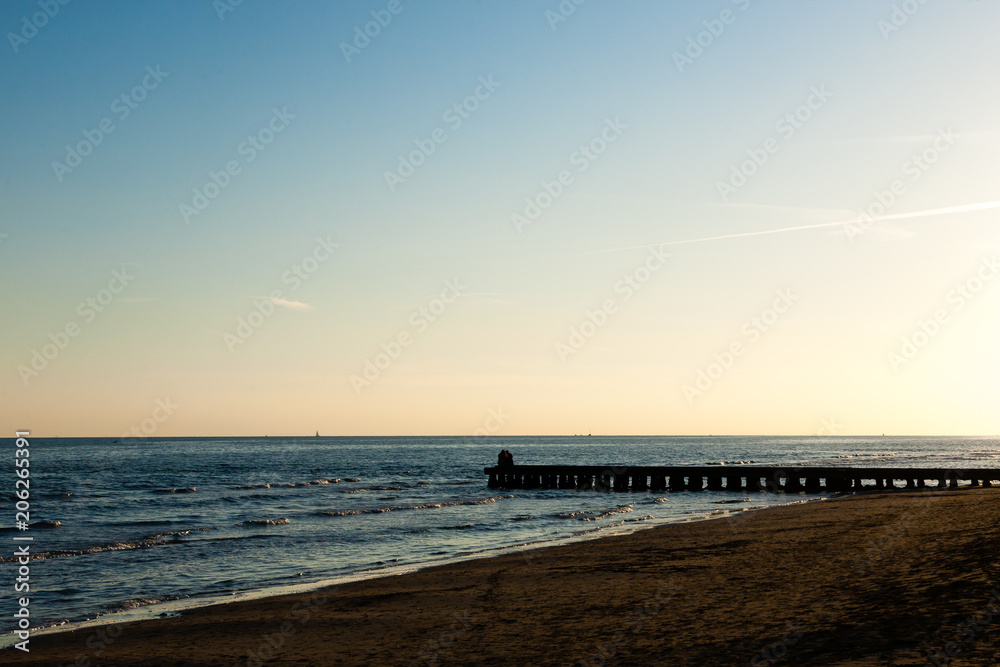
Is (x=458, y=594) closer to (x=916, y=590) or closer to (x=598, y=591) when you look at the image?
(x=598, y=591)

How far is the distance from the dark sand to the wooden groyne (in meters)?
24.8

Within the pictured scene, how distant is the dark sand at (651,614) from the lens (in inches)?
346

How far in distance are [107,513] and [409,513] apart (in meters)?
13.8

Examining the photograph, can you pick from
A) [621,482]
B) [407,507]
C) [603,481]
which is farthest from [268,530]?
[603,481]

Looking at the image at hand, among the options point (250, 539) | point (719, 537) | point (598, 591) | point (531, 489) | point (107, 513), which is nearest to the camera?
point (598, 591)

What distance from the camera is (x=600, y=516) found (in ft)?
107

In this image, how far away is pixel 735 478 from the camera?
46.8 metres

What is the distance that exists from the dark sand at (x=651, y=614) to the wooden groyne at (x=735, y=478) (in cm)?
2484

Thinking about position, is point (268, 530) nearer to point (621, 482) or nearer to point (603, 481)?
point (621, 482)

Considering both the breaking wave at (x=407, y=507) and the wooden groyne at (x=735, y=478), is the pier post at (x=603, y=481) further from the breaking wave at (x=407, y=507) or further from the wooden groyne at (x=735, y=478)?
the breaking wave at (x=407, y=507)

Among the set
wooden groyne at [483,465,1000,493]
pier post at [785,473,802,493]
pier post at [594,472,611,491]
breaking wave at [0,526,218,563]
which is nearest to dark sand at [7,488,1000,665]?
breaking wave at [0,526,218,563]

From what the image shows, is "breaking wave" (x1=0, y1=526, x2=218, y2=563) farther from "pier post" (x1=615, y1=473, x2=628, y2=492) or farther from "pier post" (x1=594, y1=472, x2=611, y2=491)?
"pier post" (x1=594, y1=472, x2=611, y2=491)

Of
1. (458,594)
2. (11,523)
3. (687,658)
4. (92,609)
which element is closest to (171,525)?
(11,523)

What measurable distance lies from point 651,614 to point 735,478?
37.6 metres
